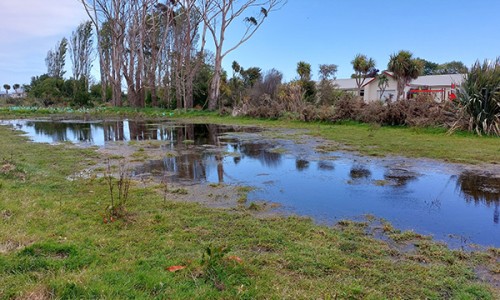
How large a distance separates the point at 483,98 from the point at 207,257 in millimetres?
13737

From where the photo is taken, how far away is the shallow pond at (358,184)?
4609 mm

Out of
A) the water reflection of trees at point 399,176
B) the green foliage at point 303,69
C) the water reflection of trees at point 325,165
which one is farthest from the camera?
the green foliage at point 303,69

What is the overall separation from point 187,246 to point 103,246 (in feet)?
2.72

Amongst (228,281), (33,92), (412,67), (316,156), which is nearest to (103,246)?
(228,281)

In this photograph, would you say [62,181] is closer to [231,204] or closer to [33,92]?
[231,204]

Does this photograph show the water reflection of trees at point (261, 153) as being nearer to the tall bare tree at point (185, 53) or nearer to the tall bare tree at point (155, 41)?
the tall bare tree at point (185, 53)

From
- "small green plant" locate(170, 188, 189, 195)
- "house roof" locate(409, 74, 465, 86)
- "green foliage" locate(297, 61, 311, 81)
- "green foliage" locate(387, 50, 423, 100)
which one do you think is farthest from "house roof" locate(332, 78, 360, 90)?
"small green plant" locate(170, 188, 189, 195)

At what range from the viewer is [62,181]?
632cm

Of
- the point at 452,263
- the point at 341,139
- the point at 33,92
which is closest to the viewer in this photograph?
the point at 452,263

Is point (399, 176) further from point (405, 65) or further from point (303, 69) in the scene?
point (303, 69)

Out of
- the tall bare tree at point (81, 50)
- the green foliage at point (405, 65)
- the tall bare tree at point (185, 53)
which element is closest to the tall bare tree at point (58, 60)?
the tall bare tree at point (81, 50)

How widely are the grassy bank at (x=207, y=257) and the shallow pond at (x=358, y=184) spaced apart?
2.15ft

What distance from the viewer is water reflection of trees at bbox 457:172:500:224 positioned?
17.9 ft

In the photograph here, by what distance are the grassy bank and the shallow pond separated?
2.15ft
